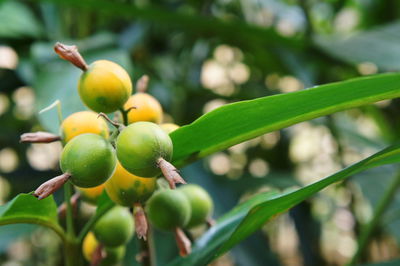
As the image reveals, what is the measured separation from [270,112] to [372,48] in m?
0.60

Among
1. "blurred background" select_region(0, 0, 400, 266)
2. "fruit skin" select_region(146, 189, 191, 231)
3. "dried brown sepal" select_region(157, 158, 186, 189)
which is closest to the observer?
"dried brown sepal" select_region(157, 158, 186, 189)

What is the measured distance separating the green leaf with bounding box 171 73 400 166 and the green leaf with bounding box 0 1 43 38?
1.85 feet

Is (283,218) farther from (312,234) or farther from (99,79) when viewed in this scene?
(99,79)

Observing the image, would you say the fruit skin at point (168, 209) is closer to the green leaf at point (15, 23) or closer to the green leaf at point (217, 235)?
the green leaf at point (217, 235)

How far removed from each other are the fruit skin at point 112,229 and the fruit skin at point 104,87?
10cm

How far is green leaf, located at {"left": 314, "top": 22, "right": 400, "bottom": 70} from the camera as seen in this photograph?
0.85 meters

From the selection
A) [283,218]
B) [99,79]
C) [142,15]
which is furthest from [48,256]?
[99,79]

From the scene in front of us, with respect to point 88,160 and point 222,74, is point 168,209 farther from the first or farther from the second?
point 222,74

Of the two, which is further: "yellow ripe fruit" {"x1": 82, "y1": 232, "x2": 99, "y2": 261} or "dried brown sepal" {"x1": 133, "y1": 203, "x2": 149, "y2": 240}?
"yellow ripe fruit" {"x1": 82, "y1": 232, "x2": 99, "y2": 261}

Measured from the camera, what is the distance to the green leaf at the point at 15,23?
838 millimetres

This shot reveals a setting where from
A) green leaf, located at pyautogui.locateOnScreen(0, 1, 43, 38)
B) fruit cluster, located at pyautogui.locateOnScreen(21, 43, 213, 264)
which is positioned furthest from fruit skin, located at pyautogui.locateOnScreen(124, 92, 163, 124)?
green leaf, located at pyautogui.locateOnScreen(0, 1, 43, 38)

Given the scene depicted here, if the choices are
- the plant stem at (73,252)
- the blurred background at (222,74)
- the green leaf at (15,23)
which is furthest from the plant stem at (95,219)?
the green leaf at (15,23)

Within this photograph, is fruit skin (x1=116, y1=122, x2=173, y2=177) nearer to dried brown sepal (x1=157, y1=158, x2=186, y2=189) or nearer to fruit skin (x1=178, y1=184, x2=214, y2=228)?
dried brown sepal (x1=157, y1=158, x2=186, y2=189)

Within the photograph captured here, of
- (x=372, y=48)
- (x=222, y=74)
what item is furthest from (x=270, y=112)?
(x=222, y=74)
